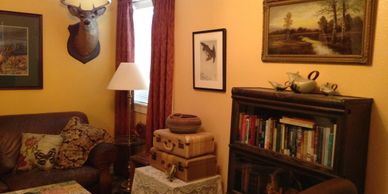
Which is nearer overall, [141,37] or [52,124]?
[52,124]

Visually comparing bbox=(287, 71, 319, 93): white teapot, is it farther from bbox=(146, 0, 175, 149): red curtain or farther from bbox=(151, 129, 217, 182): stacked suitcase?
bbox=(146, 0, 175, 149): red curtain

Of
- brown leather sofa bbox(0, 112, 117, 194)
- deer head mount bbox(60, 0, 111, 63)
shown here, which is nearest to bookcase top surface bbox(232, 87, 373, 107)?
brown leather sofa bbox(0, 112, 117, 194)

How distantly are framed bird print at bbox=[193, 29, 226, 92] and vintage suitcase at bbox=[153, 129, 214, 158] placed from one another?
455 mm

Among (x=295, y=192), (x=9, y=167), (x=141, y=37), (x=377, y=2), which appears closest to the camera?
(x=377, y=2)

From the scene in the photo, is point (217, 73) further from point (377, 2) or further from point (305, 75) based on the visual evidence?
point (377, 2)

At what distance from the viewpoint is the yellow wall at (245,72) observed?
184 cm

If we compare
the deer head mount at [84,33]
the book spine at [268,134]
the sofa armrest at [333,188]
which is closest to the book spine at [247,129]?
the book spine at [268,134]

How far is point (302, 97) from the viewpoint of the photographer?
74.0 inches

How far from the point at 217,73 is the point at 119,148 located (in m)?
1.64

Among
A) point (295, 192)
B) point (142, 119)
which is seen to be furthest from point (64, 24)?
point (295, 192)

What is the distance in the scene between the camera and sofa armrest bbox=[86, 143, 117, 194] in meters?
3.26

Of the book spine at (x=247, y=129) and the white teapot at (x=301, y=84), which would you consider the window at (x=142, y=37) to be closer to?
the book spine at (x=247, y=129)

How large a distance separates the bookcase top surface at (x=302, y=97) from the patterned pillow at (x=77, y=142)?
68.3 inches

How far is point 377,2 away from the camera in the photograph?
184 cm
